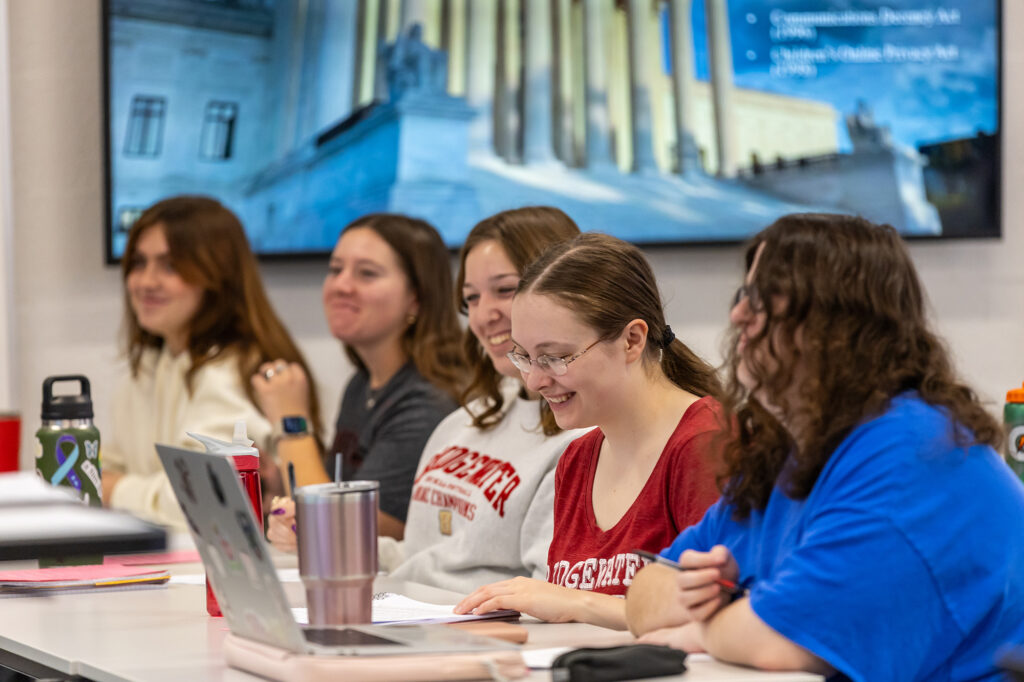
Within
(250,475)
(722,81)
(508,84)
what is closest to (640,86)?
(722,81)

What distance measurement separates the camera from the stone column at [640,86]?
3439mm

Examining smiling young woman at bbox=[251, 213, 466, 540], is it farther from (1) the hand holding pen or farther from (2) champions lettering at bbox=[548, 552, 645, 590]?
(1) the hand holding pen

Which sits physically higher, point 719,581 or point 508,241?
point 508,241

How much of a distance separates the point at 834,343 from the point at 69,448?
1.36 metres

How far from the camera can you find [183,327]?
10.1 ft

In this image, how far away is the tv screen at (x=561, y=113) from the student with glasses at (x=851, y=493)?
209cm

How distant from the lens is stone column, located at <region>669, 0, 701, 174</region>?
3449 mm

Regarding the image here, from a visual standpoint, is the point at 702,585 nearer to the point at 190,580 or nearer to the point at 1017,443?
the point at 1017,443

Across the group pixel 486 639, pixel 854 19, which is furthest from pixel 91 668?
pixel 854 19

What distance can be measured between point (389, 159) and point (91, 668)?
2.20m

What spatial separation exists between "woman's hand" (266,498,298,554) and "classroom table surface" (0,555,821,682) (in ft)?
0.66

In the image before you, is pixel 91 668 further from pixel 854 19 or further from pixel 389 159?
pixel 854 19

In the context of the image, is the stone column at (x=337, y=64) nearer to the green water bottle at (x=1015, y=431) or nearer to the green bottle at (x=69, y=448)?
the green bottle at (x=69, y=448)

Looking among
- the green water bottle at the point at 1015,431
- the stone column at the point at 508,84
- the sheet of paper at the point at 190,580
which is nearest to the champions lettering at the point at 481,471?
the sheet of paper at the point at 190,580
